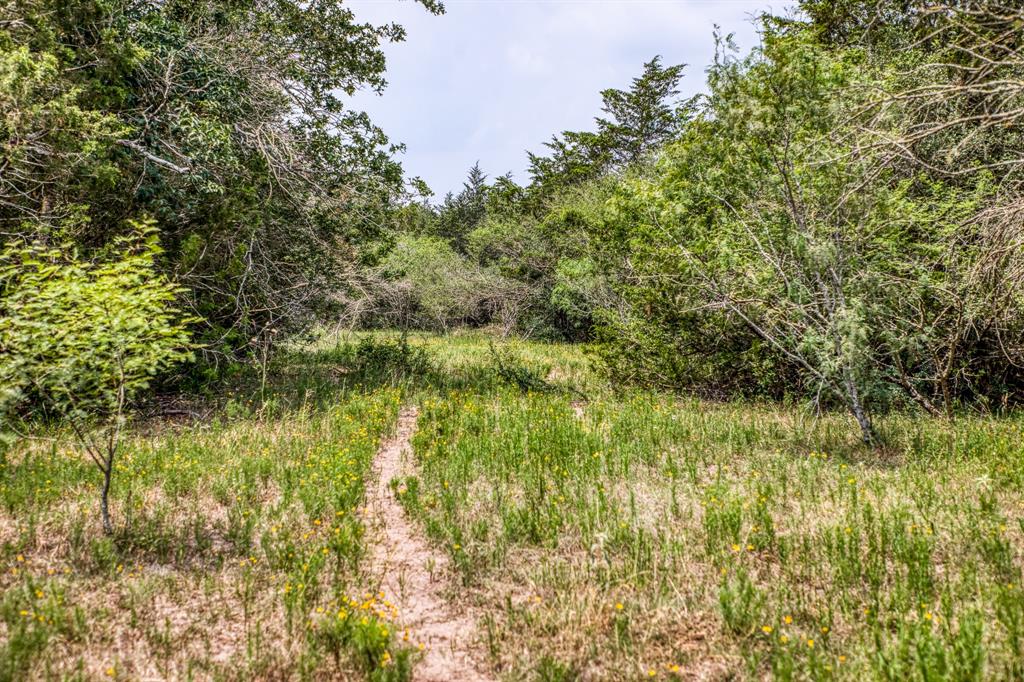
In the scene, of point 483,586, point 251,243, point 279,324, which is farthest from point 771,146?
point 279,324

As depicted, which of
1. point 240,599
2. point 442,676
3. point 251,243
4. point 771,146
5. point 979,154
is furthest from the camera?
point 251,243

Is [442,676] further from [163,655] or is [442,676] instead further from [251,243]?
[251,243]

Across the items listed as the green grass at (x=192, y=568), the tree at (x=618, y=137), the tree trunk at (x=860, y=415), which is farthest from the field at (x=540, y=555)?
the tree at (x=618, y=137)

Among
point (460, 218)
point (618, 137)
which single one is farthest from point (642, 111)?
point (460, 218)

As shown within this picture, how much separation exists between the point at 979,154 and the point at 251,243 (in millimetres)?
13009

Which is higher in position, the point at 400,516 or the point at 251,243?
the point at 251,243

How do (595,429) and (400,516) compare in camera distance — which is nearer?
(400,516)

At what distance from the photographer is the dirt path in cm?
309

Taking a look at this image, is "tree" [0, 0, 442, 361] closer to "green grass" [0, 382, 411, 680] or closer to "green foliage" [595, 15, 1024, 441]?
"green grass" [0, 382, 411, 680]

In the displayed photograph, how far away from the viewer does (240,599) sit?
3703mm

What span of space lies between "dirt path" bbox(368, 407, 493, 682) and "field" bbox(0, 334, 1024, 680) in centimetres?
3

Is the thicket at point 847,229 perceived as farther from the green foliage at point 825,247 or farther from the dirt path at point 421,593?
the dirt path at point 421,593

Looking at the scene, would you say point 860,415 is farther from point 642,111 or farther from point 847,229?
point 642,111

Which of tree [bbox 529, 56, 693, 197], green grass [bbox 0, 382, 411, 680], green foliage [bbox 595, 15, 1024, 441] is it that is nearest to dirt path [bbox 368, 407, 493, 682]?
green grass [bbox 0, 382, 411, 680]
